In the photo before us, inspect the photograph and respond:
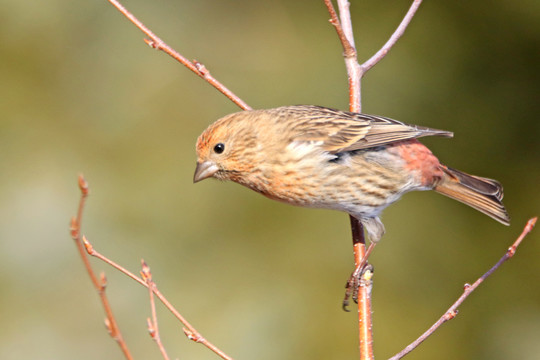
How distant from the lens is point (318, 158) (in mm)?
4590

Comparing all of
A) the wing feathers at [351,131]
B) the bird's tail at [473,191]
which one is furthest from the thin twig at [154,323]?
the bird's tail at [473,191]

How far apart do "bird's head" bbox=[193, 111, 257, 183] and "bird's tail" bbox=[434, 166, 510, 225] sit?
4.66 ft

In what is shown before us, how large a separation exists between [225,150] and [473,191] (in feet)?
6.02

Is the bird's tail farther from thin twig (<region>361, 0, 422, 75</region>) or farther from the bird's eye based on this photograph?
the bird's eye

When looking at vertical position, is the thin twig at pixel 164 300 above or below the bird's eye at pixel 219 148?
below

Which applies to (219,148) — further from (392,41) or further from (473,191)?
(473,191)

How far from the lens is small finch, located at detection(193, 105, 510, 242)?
457 centimetres

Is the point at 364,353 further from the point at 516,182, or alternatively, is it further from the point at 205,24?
the point at 205,24

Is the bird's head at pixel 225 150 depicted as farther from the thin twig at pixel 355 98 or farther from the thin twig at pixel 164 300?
the thin twig at pixel 164 300

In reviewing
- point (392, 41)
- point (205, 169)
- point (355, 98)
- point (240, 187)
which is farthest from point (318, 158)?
point (240, 187)

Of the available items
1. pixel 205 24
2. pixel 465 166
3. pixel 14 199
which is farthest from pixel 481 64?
pixel 14 199

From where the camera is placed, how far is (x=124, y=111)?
843 centimetres

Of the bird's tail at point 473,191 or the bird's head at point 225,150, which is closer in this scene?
the bird's head at point 225,150

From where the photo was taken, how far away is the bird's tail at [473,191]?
17.2 feet
